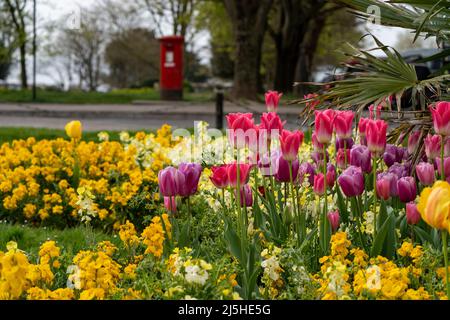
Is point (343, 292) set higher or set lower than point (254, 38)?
lower

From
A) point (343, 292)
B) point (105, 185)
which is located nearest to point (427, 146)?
point (343, 292)

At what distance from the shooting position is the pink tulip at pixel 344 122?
10.1 ft

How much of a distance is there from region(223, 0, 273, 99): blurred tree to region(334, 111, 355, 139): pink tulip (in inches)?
718

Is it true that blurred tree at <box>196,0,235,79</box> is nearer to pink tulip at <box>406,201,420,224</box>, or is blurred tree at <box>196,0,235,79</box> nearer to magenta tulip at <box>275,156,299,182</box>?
magenta tulip at <box>275,156,299,182</box>

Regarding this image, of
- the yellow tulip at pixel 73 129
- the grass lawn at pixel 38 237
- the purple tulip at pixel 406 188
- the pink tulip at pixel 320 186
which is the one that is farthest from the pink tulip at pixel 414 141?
the yellow tulip at pixel 73 129

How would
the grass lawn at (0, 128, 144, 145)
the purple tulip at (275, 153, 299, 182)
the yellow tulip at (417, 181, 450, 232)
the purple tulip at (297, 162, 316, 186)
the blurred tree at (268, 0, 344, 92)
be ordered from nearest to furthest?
the yellow tulip at (417, 181, 450, 232) → the purple tulip at (275, 153, 299, 182) → the purple tulip at (297, 162, 316, 186) → the grass lawn at (0, 128, 144, 145) → the blurred tree at (268, 0, 344, 92)

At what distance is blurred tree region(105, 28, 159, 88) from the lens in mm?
48294

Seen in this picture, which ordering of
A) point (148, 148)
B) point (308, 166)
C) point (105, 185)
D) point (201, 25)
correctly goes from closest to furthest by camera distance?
point (308, 166) < point (105, 185) < point (148, 148) < point (201, 25)

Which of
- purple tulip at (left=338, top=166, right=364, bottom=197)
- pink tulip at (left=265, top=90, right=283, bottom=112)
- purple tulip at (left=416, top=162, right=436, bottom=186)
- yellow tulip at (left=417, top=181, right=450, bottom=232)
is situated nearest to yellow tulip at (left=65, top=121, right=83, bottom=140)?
pink tulip at (left=265, top=90, right=283, bottom=112)

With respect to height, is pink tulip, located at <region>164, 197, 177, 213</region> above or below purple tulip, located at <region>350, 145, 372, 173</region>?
below

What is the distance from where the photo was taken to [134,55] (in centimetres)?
4706
